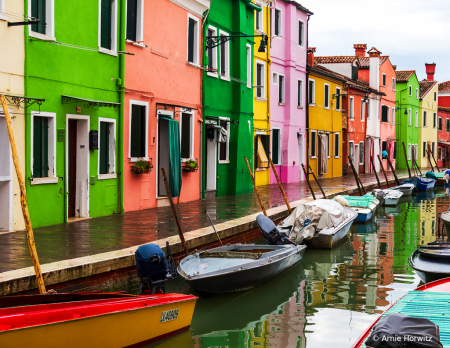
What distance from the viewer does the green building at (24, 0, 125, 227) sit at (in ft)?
37.5

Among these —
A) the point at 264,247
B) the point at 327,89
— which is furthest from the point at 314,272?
the point at 327,89

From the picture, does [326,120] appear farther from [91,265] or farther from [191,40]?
[91,265]

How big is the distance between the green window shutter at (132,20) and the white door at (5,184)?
5.12 metres

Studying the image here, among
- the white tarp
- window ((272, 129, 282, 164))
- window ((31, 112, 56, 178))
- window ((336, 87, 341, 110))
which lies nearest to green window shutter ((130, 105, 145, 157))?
window ((31, 112, 56, 178))

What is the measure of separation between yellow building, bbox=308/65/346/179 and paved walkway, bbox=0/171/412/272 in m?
14.7

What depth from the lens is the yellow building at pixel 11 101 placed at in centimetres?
1053

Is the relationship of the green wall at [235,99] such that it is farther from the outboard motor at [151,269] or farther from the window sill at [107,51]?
the outboard motor at [151,269]

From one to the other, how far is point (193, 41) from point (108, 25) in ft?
16.3

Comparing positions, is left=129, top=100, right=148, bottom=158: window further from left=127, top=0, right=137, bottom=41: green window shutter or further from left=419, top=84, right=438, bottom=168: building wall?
left=419, top=84, right=438, bottom=168: building wall

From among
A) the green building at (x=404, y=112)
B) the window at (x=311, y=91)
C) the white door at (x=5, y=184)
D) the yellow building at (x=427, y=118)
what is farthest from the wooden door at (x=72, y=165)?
the yellow building at (x=427, y=118)

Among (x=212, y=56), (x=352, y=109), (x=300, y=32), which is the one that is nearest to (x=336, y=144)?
(x=352, y=109)

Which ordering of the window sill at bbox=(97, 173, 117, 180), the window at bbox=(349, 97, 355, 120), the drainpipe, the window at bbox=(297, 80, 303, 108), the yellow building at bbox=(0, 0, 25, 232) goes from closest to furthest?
the yellow building at bbox=(0, 0, 25, 232) < the window sill at bbox=(97, 173, 117, 180) < the drainpipe < the window at bbox=(297, 80, 303, 108) < the window at bbox=(349, 97, 355, 120)

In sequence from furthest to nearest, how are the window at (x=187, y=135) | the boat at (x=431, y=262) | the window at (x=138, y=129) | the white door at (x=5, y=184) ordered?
1. the window at (x=187, y=135)
2. the window at (x=138, y=129)
3. the white door at (x=5, y=184)
4. the boat at (x=431, y=262)

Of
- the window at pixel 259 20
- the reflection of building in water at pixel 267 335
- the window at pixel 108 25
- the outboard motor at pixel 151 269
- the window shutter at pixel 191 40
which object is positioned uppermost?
the window at pixel 259 20
